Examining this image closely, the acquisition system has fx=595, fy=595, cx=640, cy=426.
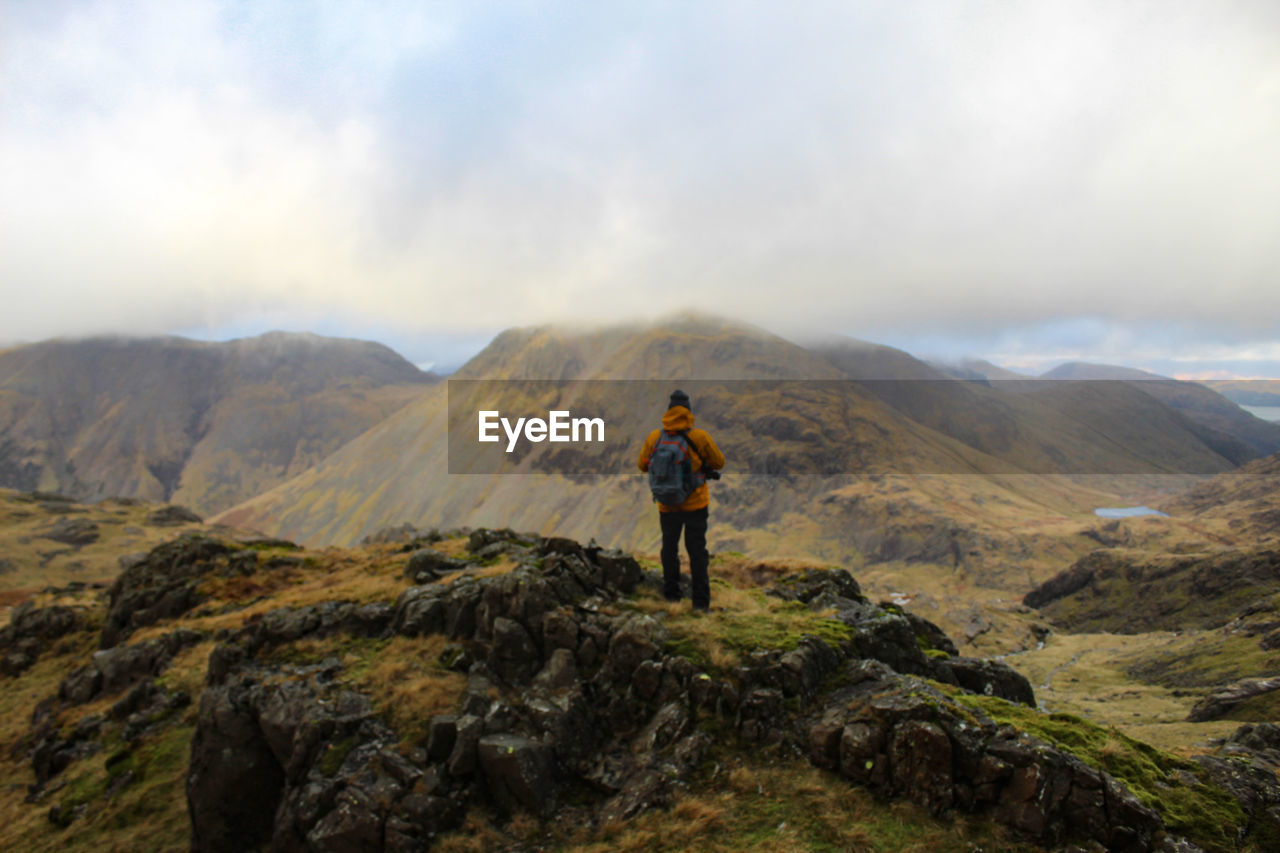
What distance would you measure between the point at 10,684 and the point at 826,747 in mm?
31221

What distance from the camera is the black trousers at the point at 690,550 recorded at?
13539mm

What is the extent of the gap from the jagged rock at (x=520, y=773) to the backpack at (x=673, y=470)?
212 inches

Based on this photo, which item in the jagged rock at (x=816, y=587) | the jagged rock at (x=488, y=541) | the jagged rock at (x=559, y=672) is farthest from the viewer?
the jagged rock at (x=488, y=541)

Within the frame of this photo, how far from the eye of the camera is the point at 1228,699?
27109mm

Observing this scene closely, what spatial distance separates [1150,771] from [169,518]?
149318 mm

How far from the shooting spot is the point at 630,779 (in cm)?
1016

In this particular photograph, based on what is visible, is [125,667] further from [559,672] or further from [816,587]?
[816,587]

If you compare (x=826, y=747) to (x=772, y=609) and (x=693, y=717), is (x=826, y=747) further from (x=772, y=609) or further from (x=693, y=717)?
(x=772, y=609)

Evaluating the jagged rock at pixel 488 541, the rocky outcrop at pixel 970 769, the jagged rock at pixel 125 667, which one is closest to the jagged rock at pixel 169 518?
the jagged rock at pixel 125 667

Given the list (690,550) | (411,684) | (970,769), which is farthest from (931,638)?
(411,684)

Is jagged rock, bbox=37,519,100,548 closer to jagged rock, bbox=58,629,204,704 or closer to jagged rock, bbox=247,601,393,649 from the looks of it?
→ jagged rock, bbox=58,629,204,704

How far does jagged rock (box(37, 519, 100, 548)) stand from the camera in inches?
3831

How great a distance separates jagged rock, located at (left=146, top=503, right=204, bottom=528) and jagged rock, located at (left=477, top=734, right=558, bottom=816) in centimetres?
13626

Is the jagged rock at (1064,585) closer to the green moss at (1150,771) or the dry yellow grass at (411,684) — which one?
the green moss at (1150,771)
